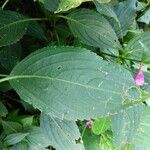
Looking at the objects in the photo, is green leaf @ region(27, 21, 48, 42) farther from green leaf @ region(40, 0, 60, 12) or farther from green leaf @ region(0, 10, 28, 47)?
green leaf @ region(40, 0, 60, 12)

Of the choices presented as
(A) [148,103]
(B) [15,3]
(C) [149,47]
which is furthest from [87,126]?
(B) [15,3]

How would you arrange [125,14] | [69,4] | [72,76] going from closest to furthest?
[69,4], [72,76], [125,14]

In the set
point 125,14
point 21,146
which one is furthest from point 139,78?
point 21,146

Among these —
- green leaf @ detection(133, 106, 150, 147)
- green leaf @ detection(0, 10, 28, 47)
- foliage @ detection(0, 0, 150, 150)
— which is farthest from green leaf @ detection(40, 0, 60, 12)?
green leaf @ detection(133, 106, 150, 147)

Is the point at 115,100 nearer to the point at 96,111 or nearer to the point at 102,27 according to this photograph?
the point at 96,111

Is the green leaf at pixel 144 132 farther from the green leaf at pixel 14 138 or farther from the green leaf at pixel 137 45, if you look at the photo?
the green leaf at pixel 14 138

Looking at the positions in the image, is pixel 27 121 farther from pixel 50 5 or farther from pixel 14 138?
pixel 50 5

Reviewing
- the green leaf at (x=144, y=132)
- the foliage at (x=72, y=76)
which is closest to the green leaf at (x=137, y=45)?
the foliage at (x=72, y=76)
